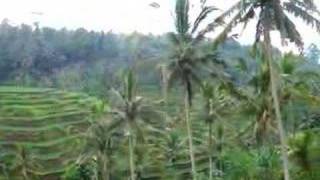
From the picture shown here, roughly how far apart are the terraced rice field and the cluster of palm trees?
2360cm

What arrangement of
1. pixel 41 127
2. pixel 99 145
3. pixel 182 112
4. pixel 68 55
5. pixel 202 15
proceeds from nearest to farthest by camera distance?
pixel 202 15 < pixel 99 145 < pixel 182 112 < pixel 41 127 < pixel 68 55

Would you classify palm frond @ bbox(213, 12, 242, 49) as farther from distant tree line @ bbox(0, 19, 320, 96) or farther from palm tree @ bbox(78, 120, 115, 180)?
distant tree line @ bbox(0, 19, 320, 96)

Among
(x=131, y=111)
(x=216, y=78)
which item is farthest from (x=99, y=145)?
(x=216, y=78)

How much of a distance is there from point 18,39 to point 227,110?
112725 mm

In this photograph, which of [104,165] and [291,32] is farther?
[104,165]

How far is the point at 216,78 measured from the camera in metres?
35.6

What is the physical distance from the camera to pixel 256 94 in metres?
39.1

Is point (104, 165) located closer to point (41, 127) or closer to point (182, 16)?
point (182, 16)

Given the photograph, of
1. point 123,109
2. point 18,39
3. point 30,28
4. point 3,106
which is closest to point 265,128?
point 123,109

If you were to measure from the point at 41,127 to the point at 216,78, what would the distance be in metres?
62.3

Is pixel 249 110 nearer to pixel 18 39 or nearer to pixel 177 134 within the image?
pixel 177 134

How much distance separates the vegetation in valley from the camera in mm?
32625

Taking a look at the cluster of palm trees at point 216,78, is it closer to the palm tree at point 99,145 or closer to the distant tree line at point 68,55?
the palm tree at point 99,145

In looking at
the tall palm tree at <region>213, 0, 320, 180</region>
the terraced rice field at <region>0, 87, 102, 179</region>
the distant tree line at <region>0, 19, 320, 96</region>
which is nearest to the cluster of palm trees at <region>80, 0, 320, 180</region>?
the tall palm tree at <region>213, 0, 320, 180</region>
